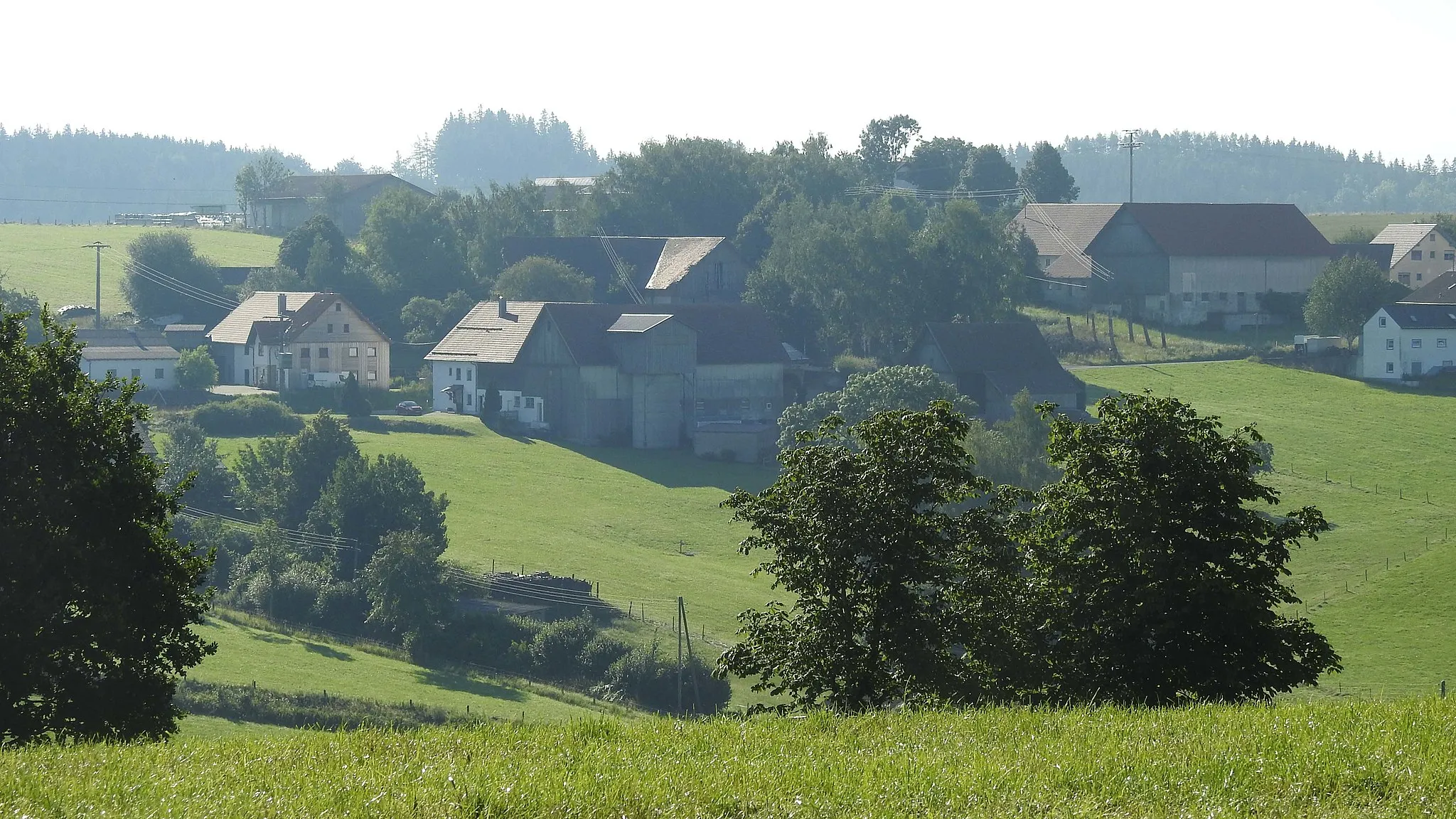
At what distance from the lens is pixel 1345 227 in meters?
144

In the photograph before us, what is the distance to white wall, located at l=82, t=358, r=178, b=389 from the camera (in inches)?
3061

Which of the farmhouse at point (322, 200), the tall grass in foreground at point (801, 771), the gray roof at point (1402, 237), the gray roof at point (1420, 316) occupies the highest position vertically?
the farmhouse at point (322, 200)

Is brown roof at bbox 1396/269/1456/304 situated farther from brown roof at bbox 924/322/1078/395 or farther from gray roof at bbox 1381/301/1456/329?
brown roof at bbox 924/322/1078/395

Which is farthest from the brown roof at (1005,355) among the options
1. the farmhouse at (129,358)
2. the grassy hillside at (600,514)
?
the farmhouse at (129,358)

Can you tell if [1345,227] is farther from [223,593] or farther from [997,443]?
[223,593]

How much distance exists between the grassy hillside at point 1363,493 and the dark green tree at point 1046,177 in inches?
1778

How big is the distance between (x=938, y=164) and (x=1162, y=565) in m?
115

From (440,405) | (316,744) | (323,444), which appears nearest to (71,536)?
(316,744)

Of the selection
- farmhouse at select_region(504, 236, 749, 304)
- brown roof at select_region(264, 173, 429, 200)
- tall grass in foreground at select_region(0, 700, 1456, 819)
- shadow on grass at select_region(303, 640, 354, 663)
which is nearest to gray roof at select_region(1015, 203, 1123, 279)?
farmhouse at select_region(504, 236, 749, 304)

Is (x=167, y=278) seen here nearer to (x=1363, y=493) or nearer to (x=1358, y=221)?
(x=1363, y=493)

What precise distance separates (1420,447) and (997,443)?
70.8ft

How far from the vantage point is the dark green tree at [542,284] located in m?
90.6

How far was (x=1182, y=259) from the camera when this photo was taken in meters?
98.1

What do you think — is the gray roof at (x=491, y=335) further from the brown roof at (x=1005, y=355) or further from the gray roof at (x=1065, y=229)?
the gray roof at (x=1065, y=229)
